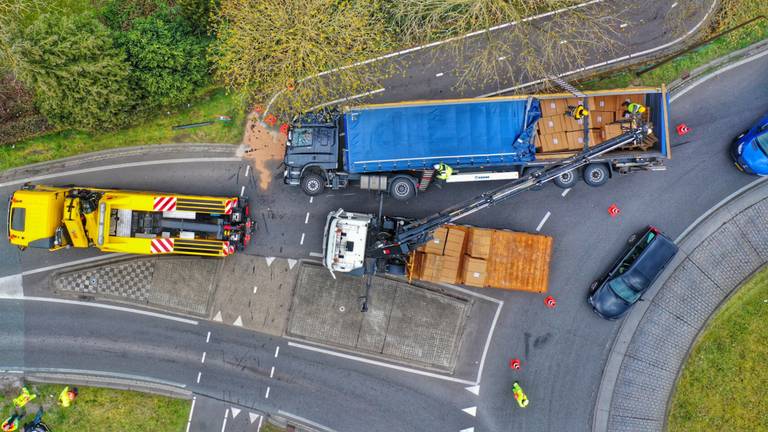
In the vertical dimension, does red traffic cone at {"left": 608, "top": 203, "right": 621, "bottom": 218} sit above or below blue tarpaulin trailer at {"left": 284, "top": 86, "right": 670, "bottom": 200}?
below

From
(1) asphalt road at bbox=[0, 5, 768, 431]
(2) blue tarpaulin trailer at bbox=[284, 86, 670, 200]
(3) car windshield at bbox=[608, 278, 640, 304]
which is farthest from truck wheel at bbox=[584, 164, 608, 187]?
(3) car windshield at bbox=[608, 278, 640, 304]

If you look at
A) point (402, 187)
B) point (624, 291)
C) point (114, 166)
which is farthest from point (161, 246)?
point (624, 291)

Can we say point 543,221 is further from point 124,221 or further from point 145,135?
point 145,135

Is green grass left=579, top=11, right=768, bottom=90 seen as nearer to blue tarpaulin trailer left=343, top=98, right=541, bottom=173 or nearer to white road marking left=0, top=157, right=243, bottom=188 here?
blue tarpaulin trailer left=343, top=98, right=541, bottom=173

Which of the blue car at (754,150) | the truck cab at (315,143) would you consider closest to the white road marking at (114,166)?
the truck cab at (315,143)

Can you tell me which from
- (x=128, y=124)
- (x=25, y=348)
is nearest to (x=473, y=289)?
(x=128, y=124)
